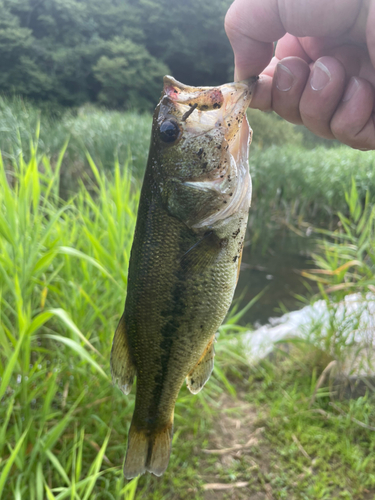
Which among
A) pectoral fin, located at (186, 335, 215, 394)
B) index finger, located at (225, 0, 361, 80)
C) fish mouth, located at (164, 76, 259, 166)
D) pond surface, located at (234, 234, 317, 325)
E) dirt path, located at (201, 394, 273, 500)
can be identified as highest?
index finger, located at (225, 0, 361, 80)

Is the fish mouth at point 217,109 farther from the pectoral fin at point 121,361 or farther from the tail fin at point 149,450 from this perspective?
the tail fin at point 149,450

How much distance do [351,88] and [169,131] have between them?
2.51 feet

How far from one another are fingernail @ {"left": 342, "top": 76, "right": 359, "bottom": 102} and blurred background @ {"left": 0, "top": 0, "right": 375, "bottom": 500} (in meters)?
1.19

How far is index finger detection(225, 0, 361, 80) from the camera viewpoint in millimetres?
992

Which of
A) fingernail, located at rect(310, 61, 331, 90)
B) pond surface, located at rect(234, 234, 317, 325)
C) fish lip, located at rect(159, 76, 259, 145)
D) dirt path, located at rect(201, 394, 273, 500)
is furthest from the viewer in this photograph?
pond surface, located at rect(234, 234, 317, 325)

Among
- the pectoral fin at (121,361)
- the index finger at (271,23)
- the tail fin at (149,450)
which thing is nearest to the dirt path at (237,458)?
the tail fin at (149,450)

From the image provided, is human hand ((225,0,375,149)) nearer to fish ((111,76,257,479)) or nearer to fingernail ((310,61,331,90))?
fingernail ((310,61,331,90))

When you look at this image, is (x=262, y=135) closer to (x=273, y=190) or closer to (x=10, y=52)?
(x=273, y=190)

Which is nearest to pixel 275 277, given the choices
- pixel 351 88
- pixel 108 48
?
pixel 351 88

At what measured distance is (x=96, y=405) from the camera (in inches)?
69.0

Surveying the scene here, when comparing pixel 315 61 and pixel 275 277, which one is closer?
pixel 315 61

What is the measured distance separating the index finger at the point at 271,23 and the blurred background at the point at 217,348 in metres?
1.06

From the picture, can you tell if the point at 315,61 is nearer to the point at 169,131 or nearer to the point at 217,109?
the point at 217,109

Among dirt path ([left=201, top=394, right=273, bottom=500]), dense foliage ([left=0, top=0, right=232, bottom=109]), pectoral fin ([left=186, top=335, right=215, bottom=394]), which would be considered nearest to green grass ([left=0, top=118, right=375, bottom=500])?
dirt path ([left=201, top=394, right=273, bottom=500])
